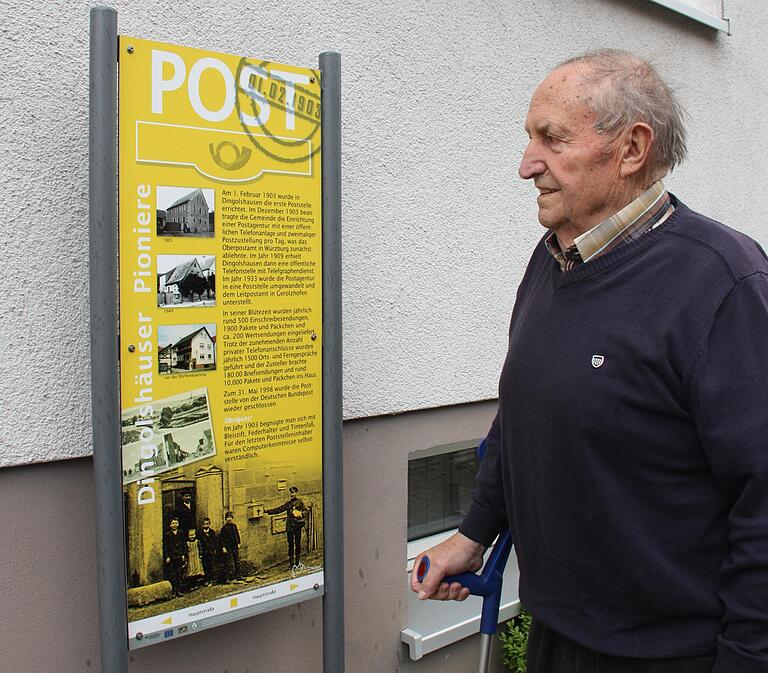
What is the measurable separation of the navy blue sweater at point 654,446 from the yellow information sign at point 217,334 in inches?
29.2

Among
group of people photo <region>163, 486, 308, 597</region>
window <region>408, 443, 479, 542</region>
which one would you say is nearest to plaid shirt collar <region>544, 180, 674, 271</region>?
group of people photo <region>163, 486, 308, 597</region>

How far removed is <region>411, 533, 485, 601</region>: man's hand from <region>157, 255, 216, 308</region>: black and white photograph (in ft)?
2.90

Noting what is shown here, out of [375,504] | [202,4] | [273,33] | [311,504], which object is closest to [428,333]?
[375,504]

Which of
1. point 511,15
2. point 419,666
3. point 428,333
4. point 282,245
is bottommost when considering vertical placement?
point 419,666

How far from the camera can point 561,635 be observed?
184cm

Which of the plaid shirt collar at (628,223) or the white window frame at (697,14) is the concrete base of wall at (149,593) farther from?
the white window frame at (697,14)

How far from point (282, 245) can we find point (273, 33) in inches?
30.5

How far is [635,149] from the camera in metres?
1.76

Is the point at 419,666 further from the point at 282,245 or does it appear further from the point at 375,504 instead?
the point at 282,245

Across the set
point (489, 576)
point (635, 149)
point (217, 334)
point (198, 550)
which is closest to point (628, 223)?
point (635, 149)

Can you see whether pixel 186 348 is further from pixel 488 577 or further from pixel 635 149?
pixel 635 149

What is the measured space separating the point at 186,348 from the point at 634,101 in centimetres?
122

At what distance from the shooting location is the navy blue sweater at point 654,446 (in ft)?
4.92

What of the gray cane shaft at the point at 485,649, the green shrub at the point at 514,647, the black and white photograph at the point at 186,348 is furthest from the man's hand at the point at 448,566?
the green shrub at the point at 514,647
